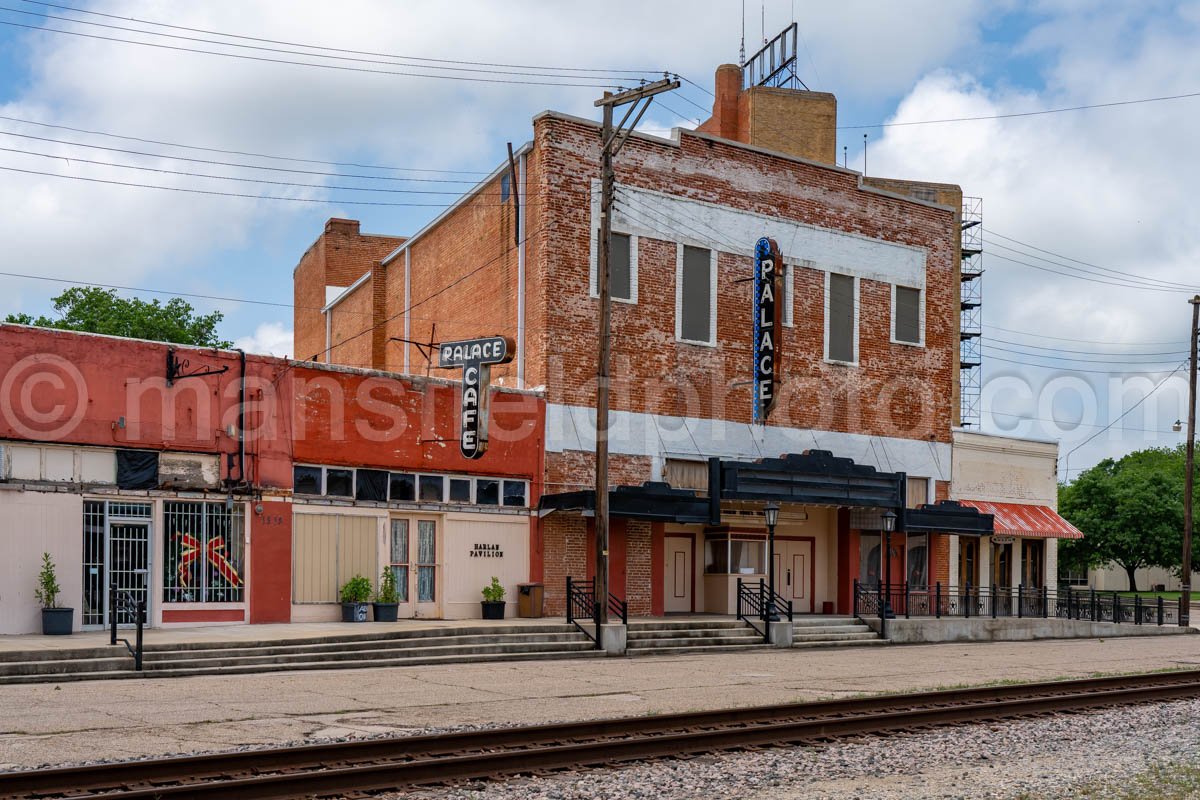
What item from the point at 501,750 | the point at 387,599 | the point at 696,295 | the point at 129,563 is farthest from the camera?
the point at 696,295

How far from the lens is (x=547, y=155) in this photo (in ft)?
93.1

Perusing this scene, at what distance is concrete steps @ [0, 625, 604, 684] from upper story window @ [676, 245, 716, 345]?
29.6 feet

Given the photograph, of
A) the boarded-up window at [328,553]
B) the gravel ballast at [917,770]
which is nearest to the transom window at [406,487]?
the boarded-up window at [328,553]

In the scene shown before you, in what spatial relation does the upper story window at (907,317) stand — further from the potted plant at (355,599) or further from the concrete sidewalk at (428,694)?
the potted plant at (355,599)

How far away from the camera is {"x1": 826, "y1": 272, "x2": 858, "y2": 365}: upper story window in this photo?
33.1m

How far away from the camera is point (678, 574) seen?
3080cm

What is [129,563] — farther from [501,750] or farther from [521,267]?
[501,750]

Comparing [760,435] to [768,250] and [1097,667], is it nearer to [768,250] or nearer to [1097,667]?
[768,250]

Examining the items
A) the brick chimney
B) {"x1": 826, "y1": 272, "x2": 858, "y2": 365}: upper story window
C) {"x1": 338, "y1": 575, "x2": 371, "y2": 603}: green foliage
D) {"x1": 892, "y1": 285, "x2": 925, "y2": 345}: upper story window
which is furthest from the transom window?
the brick chimney

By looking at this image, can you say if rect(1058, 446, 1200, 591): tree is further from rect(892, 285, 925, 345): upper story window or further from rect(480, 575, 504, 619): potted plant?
rect(480, 575, 504, 619): potted plant

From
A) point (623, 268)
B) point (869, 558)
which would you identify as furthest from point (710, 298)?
point (869, 558)

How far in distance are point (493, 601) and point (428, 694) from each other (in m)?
9.88

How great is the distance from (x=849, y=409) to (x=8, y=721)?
24.1m

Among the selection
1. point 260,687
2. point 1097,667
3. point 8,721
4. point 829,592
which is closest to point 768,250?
point 829,592
